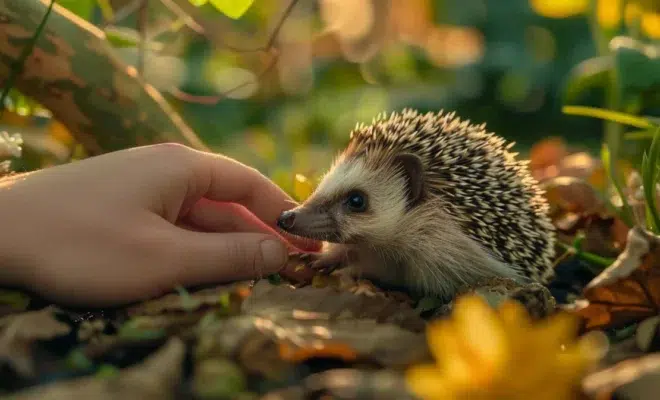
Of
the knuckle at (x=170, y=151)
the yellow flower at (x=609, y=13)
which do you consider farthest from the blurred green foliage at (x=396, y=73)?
the knuckle at (x=170, y=151)

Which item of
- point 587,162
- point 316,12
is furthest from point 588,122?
point 587,162

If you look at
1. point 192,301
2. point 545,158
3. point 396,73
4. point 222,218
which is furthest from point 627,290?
point 396,73

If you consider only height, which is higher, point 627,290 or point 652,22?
point 652,22

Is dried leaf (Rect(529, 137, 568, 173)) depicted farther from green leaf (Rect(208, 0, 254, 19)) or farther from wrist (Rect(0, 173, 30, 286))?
wrist (Rect(0, 173, 30, 286))

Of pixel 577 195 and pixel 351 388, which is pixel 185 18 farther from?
pixel 351 388

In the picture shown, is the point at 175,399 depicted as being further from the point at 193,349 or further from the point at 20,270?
the point at 20,270

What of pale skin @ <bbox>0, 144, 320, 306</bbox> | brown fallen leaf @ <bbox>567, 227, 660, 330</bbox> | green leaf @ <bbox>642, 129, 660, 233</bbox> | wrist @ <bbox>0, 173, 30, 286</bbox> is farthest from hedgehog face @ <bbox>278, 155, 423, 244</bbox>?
wrist @ <bbox>0, 173, 30, 286</bbox>
